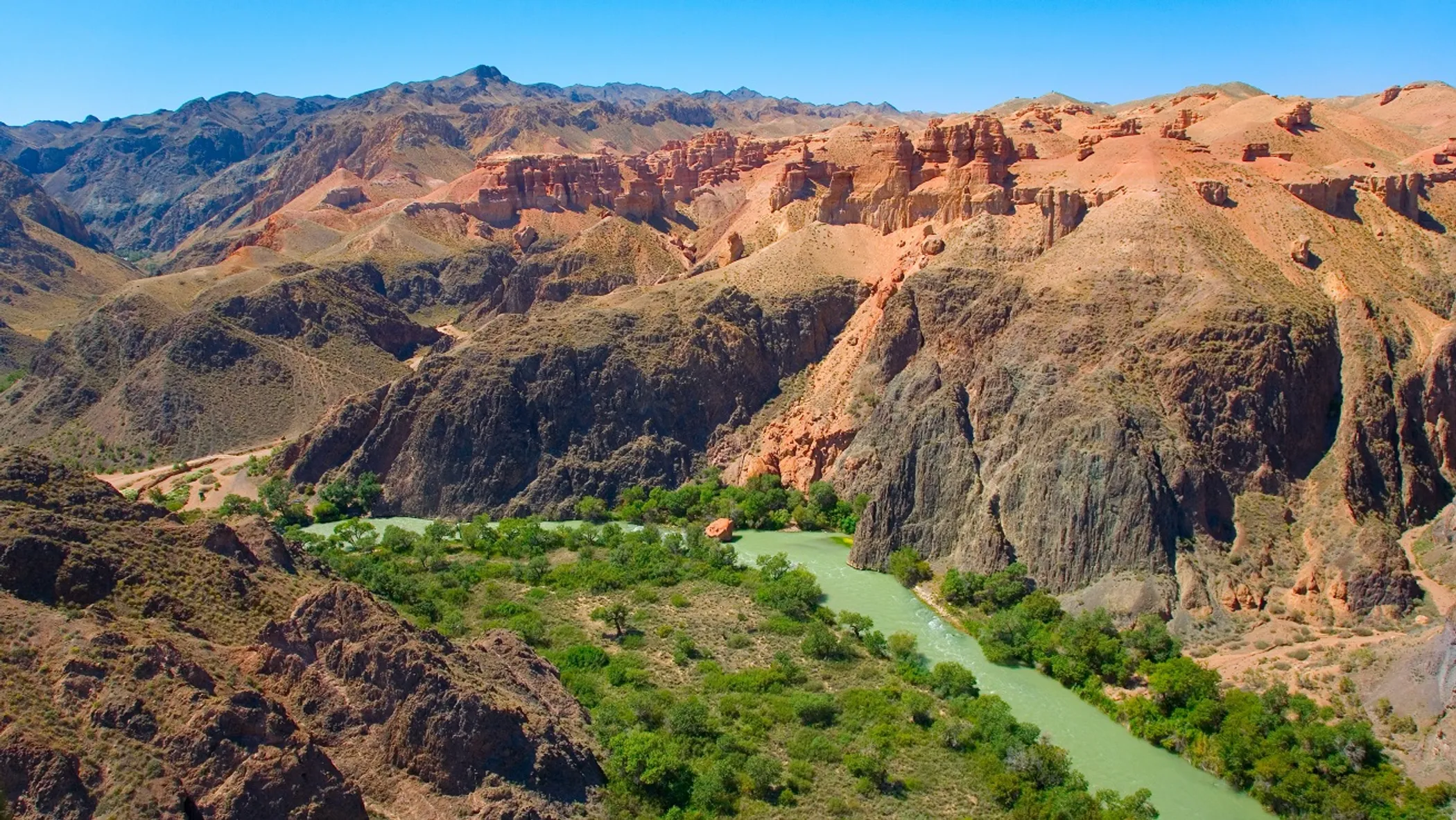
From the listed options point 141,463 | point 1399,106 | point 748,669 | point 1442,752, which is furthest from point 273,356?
point 1399,106

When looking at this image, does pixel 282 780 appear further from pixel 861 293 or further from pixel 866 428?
pixel 861 293

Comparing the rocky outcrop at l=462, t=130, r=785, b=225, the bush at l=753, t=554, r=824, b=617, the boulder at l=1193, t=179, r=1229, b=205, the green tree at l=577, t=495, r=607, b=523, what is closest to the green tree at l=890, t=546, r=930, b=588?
the bush at l=753, t=554, r=824, b=617

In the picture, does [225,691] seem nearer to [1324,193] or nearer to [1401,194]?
[1324,193]

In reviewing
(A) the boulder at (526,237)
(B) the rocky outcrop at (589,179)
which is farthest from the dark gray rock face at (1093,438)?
(A) the boulder at (526,237)

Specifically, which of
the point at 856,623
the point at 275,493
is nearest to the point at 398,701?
the point at 856,623

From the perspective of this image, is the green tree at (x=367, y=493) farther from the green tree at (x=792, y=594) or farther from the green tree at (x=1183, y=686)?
the green tree at (x=1183, y=686)

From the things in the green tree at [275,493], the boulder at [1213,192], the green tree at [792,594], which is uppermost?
the boulder at [1213,192]

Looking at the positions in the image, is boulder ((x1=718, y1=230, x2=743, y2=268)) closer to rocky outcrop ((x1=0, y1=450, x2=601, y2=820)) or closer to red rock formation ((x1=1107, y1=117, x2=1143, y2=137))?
red rock formation ((x1=1107, y1=117, x2=1143, y2=137))
